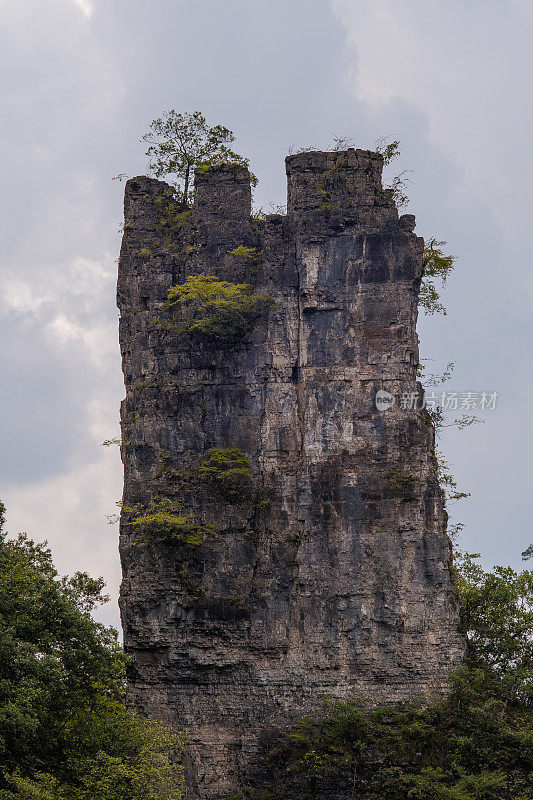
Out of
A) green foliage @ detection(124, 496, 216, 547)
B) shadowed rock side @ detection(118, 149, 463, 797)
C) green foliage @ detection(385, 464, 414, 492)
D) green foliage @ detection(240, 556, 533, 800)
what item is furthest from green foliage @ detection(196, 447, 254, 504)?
green foliage @ detection(240, 556, 533, 800)

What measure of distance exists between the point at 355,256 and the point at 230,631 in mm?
10622

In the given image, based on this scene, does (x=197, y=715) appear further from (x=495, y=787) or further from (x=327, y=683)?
(x=495, y=787)

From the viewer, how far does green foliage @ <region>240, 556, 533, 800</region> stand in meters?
28.0

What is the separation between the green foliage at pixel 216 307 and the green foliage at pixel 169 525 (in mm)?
4847

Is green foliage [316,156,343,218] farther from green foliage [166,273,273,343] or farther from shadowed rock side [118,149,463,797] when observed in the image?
green foliage [166,273,273,343]

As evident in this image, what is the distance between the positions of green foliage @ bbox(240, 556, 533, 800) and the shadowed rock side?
31.6 inches

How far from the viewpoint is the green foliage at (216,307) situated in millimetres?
33094

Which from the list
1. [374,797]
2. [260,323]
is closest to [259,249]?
[260,323]

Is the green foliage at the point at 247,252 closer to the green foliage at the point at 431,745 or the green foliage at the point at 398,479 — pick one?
the green foliage at the point at 398,479

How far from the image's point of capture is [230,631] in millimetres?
31219

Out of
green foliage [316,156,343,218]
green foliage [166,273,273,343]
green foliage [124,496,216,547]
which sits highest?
green foliage [316,156,343,218]

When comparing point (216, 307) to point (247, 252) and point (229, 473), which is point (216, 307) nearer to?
point (247, 252)

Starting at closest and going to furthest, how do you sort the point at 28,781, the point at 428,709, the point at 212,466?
the point at 28,781 → the point at 428,709 → the point at 212,466

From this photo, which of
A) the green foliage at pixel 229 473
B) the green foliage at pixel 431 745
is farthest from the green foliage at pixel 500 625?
the green foliage at pixel 229 473
